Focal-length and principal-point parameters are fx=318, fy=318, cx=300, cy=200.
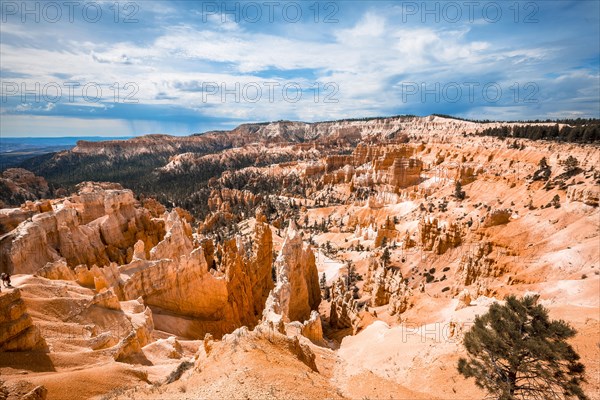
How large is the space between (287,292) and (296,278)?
4040 mm

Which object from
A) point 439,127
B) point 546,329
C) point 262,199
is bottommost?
point 262,199

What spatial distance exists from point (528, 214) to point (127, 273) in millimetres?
42062

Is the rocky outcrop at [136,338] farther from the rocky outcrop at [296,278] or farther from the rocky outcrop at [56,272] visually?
the rocky outcrop at [296,278]

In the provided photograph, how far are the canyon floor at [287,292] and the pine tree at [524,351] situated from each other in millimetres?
2548

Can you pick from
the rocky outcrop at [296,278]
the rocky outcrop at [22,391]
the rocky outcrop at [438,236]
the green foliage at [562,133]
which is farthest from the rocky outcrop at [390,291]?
the green foliage at [562,133]

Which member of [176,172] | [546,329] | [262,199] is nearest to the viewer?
[546,329]

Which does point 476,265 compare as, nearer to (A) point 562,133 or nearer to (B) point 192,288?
(B) point 192,288

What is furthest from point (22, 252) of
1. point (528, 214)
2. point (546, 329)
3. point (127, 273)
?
point (528, 214)

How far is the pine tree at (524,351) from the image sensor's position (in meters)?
8.50

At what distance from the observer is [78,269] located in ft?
62.3

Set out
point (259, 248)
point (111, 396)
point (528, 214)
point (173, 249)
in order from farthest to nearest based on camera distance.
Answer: point (528, 214), point (259, 248), point (173, 249), point (111, 396)

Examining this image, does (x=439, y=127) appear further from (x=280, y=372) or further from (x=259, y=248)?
(x=280, y=372)

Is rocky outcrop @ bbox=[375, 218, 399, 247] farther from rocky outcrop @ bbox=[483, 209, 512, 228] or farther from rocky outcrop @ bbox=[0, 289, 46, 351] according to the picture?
rocky outcrop @ bbox=[0, 289, 46, 351]

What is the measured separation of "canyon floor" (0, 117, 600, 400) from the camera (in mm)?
9688
